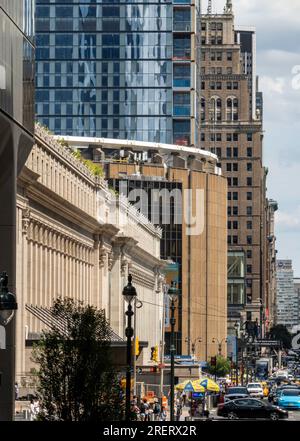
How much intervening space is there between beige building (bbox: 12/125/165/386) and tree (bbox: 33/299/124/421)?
1290 inches

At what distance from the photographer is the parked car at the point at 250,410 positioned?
7019 cm

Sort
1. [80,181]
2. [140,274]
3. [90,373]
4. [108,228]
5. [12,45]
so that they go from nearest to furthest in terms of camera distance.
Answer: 1. [90,373]
2. [12,45]
3. [80,181]
4. [108,228]
5. [140,274]

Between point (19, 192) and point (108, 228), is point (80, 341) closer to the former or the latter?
point (19, 192)

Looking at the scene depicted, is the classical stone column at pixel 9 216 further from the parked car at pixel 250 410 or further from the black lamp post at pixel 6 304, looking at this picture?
the parked car at pixel 250 410

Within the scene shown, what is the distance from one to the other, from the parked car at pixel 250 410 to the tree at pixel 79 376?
1315 inches

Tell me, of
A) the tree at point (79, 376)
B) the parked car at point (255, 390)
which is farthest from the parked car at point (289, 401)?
the tree at point (79, 376)

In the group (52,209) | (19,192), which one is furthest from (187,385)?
(19,192)

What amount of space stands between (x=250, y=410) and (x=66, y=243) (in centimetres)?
2962

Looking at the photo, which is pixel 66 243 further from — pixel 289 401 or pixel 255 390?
pixel 255 390

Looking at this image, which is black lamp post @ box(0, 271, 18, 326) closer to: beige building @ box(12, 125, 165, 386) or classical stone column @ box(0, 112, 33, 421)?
classical stone column @ box(0, 112, 33, 421)

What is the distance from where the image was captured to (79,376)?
3466cm

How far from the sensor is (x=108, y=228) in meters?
114

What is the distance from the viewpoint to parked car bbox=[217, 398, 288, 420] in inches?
2763

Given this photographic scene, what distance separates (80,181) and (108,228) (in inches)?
449
